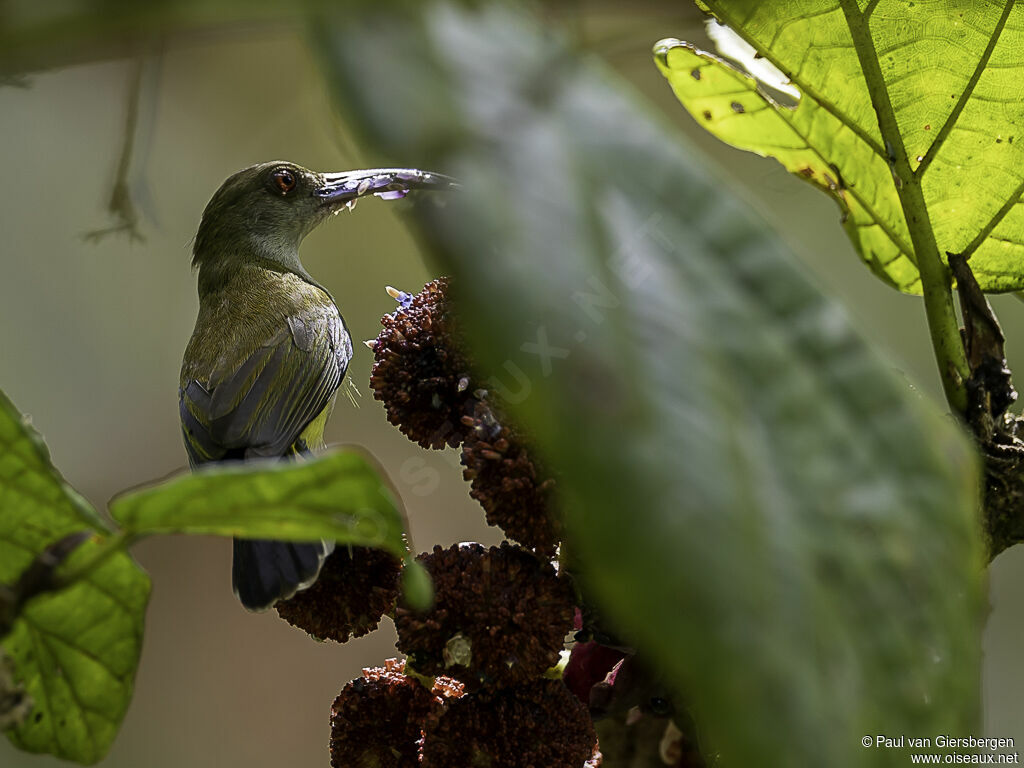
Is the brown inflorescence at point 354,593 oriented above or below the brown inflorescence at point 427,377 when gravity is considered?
below

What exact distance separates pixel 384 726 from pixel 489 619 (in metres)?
0.11

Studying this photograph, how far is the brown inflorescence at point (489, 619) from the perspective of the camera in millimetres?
507

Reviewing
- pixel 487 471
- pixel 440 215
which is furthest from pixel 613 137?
pixel 487 471

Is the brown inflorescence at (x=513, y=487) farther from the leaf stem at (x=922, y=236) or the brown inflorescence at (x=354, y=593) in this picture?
the leaf stem at (x=922, y=236)

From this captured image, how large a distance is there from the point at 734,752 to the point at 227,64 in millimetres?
2423

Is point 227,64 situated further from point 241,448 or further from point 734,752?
point 734,752

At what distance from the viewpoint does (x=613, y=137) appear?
0.26 metres

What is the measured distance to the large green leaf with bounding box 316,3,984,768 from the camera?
0.22 meters

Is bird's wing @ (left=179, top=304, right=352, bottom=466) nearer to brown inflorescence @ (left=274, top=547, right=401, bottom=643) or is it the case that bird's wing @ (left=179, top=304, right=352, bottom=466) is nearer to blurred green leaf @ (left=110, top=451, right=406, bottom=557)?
brown inflorescence @ (left=274, top=547, right=401, bottom=643)

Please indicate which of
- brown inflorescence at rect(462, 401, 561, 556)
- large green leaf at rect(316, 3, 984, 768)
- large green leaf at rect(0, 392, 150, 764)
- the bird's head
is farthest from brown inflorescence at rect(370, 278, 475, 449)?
the bird's head

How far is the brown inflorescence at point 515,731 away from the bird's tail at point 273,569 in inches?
5.0

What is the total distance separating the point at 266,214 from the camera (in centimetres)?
127

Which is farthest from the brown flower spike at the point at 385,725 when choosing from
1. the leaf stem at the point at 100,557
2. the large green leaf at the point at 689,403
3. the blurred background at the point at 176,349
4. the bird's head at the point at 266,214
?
the blurred background at the point at 176,349

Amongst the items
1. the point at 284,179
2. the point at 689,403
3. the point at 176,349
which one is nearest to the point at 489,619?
the point at 689,403
